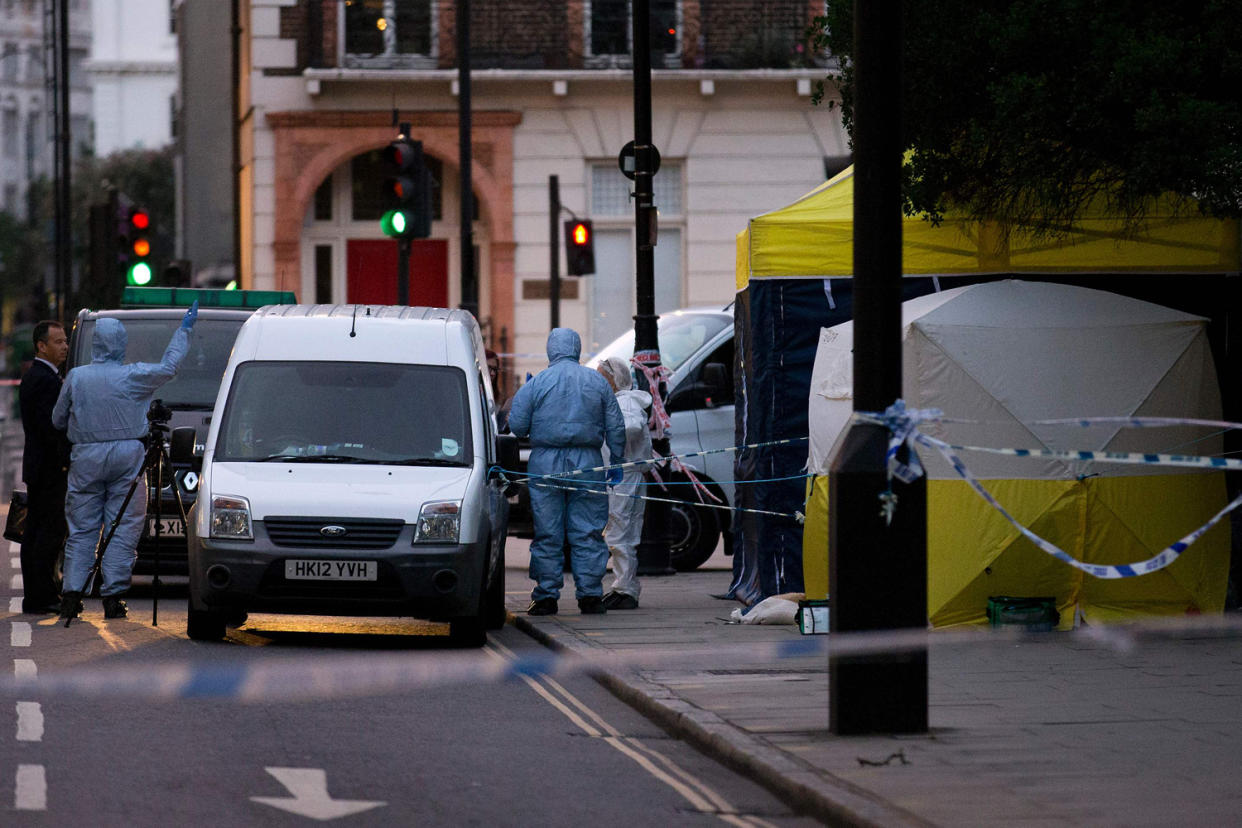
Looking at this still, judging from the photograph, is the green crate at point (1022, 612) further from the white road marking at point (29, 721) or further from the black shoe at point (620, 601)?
the white road marking at point (29, 721)

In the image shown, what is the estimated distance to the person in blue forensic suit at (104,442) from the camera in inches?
516

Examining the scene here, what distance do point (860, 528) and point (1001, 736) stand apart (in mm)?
1038

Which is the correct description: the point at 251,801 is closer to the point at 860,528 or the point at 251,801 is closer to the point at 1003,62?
the point at 860,528

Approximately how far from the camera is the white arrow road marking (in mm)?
7328

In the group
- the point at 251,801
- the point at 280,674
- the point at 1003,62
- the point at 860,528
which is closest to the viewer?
the point at 251,801

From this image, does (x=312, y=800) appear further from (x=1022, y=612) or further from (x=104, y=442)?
(x=104, y=442)

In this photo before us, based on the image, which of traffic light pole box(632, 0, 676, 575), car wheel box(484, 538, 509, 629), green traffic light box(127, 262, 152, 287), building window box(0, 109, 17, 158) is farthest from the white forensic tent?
building window box(0, 109, 17, 158)

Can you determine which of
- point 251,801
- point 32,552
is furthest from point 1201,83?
point 32,552

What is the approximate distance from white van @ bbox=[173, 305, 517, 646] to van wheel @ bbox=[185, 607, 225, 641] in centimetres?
1

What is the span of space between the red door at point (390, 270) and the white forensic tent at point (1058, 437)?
2026 cm

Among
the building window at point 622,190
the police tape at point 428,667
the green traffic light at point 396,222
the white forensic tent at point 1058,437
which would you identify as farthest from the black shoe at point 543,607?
the building window at point 622,190

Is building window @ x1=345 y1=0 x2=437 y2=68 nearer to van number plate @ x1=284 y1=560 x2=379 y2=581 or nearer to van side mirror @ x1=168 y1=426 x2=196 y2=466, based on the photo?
van side mirror @ x1=168 y1=426 x2=196 y2=466

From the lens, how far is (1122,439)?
490 inches

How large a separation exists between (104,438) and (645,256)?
16.9 feet
